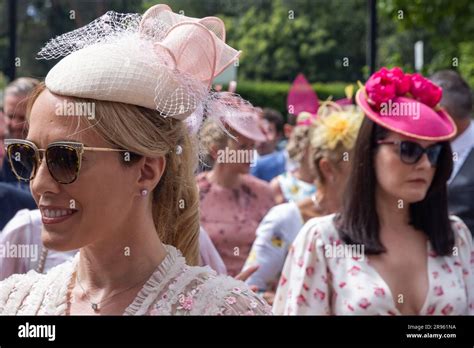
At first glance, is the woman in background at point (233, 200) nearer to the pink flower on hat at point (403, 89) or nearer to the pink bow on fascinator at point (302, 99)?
the pink bow on fascinator at point (302, 99)

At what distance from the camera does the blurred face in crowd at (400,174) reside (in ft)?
9.89

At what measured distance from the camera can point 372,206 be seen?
304 cm

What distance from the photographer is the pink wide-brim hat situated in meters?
3.02

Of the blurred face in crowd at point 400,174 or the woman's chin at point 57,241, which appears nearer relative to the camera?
the woman's chin at point 57,241

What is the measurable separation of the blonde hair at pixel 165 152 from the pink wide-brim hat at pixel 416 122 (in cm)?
112

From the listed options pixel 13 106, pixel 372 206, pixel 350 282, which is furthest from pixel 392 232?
pixel 13 106

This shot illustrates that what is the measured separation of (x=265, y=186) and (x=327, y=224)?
173cm

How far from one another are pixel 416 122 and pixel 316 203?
1184mm

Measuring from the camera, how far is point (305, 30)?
2981cm

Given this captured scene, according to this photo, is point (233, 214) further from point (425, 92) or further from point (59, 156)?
point (59, 156)

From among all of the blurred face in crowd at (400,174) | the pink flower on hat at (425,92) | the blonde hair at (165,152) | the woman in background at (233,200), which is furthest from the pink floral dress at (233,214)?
the blonde hair at (165,152)
